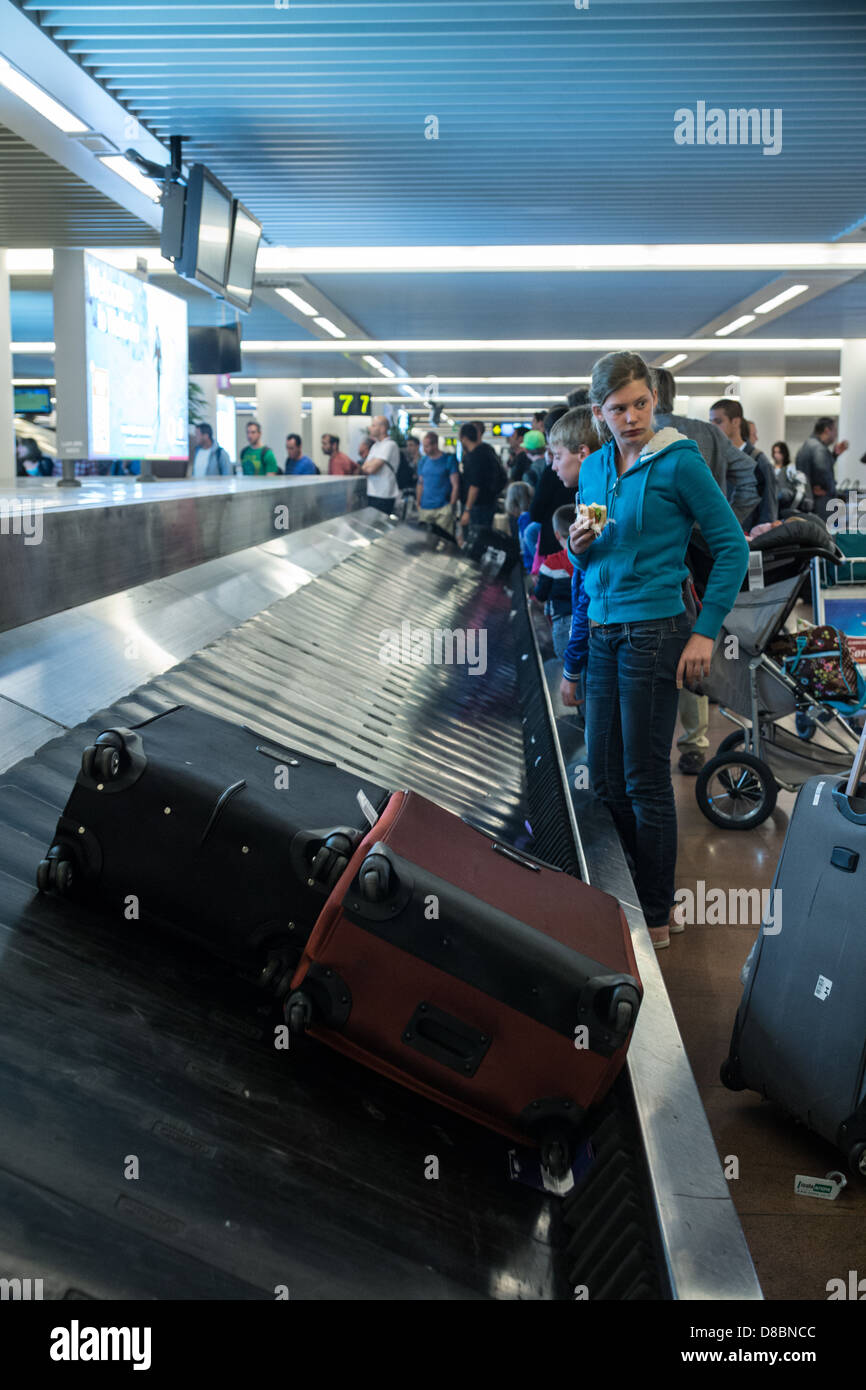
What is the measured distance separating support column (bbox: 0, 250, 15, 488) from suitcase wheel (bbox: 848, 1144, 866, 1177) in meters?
10.2

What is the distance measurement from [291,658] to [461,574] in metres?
5.68

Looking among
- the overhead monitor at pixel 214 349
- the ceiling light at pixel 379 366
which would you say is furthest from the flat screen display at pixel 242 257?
the ceiling light at pixel 379 366

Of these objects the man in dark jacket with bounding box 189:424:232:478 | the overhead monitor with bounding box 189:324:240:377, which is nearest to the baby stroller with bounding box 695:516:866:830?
the man in dark jacket with bounding box 189:424:232:478

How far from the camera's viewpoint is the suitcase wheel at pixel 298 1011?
168cm

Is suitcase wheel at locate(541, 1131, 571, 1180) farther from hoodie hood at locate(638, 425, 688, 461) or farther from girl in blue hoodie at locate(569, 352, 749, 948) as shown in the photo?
hoodie hood at locate(638, 425, 688, 461)

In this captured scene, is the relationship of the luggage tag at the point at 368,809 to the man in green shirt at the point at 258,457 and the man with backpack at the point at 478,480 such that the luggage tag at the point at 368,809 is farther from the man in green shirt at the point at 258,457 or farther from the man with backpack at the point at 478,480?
the man in green shirt at the point at 258,457

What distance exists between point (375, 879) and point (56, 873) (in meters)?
0.64

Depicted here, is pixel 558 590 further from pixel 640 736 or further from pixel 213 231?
pixel 213 231

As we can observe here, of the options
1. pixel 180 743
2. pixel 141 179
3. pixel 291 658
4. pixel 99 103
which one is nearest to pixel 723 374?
pixel 141 179

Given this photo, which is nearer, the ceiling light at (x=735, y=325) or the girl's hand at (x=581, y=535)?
the girl's hand at (x=581, y=535)

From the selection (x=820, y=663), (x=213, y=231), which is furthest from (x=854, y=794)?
(x=213, y=231)

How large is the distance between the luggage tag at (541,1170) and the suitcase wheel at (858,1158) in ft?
2.58

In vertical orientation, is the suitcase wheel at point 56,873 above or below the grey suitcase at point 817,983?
above

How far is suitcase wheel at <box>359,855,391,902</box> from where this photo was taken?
5.46 ft
